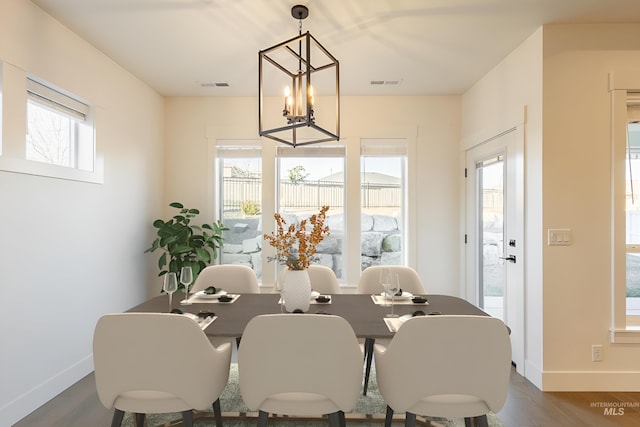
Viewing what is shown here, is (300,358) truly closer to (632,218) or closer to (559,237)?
(559,237)

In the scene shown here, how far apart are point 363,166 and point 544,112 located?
2.00 metres

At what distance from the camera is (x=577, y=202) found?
2.73 m

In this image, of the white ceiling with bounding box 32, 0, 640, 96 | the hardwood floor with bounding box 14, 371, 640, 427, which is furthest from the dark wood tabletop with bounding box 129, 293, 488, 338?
the white ceiling with bounding box 32, 0, 640, 96

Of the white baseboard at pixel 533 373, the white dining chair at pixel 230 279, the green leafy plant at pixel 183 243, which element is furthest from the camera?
the green leafy plant at pixel 183 243

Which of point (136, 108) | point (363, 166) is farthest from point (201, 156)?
point (363, 166)

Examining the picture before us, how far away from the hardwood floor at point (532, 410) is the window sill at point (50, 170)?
1563mm

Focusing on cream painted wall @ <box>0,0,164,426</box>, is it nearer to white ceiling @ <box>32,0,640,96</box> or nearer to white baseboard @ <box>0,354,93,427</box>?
white baseboard @ <box>0,354,93,427</box>

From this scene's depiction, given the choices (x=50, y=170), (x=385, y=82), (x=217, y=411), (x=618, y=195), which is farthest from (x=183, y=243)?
(x=618, y=195)

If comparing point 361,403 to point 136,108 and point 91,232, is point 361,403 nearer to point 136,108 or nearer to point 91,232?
point 91,232

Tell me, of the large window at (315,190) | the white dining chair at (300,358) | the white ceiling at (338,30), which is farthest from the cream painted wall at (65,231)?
the white dining chair at (300,358)

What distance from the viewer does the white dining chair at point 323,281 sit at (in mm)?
2807

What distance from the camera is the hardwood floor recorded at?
2279mm

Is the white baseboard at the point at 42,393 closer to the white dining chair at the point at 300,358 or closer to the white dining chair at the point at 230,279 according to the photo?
the white dining chair at the point at 230,279

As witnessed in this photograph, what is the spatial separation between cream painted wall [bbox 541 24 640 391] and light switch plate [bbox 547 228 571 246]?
0.04 metres
